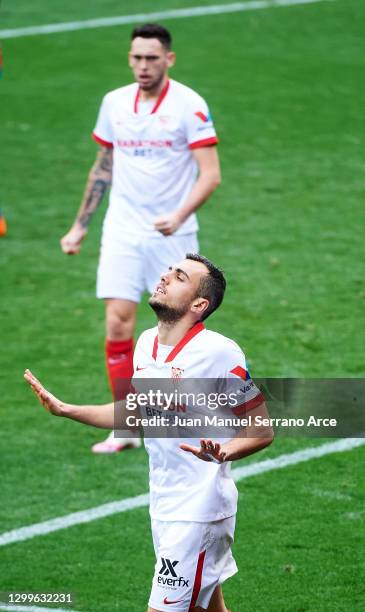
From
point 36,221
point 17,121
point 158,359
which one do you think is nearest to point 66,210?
point 36,221

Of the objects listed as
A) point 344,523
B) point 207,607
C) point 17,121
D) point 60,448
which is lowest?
point 17,121

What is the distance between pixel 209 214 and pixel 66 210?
1.54 meters

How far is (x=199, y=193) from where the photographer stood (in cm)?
873

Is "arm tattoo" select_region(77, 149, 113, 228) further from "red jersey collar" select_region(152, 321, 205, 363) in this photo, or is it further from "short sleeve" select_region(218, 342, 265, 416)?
"short sleeve" select_region(218, 342, 265, 416)

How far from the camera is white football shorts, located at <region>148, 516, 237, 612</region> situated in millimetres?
5539

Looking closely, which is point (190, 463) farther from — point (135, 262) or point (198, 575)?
point (135, 262)

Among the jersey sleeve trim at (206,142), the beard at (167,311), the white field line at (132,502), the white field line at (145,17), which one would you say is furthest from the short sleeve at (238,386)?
the white field line at (145,17)

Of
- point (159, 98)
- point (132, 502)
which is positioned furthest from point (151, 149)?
point (132, 502)

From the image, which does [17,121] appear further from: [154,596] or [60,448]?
[154,596]

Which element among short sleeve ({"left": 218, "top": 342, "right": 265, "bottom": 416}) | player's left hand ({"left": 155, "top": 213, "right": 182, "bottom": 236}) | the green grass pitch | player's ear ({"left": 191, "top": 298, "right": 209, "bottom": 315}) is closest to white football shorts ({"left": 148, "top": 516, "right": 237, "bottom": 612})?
short sleeve ({"left": 218, "top": 342, "right": 265, "bottom": 416})

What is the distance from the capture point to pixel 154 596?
18.4 ft

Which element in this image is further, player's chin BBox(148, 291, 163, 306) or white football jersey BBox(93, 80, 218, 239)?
white football jersey BBox(93, 80, 218, 239)

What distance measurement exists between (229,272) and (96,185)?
11.6 feet

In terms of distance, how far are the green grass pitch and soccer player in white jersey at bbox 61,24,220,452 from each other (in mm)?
934
